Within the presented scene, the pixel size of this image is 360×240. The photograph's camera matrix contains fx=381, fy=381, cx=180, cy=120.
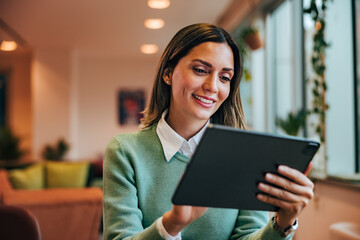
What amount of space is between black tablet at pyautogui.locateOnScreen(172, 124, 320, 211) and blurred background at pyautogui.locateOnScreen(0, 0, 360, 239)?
5.70 feet

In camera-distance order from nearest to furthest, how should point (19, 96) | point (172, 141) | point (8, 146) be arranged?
point (172, 141) < point (8, 146) < point (19, 96)

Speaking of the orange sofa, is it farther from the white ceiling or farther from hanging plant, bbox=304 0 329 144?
the white ceiling

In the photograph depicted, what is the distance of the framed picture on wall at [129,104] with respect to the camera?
28.2ft

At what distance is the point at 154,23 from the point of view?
18.2 ft

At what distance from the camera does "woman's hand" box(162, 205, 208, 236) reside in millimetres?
850

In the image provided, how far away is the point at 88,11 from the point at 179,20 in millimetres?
1289

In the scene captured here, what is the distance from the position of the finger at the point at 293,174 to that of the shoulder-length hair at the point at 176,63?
44 centimetres

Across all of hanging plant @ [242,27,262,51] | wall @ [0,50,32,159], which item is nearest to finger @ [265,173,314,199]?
hanging plant @ [242,27,262,51]

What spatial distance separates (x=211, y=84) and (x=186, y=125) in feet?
0.60

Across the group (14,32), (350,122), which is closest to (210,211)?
(350,122)

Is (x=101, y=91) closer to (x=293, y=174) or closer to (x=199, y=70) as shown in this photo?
(x=199, y=70)

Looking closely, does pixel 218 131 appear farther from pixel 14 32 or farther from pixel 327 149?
pixel 14 32

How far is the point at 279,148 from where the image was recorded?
84 centimetres

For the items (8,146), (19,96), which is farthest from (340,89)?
(19,96)
